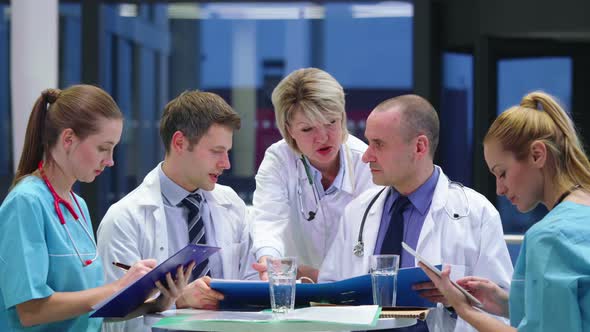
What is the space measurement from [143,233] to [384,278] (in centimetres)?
100

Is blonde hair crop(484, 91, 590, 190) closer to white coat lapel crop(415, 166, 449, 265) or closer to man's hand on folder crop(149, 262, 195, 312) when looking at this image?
white coat lapel crop(415, 166, 449, 265)

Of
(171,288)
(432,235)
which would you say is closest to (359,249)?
(432,235)

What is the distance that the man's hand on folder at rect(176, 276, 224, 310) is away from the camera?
277 cm

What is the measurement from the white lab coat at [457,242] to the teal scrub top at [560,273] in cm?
80

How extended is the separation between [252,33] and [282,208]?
5.77 meters

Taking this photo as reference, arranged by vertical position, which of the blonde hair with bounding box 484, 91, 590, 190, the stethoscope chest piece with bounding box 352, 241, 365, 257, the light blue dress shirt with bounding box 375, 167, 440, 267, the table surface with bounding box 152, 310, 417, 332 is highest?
the blonde hair with bounding box 484, 91, 590, 190

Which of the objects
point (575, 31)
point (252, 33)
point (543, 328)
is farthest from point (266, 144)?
point (543, 328)

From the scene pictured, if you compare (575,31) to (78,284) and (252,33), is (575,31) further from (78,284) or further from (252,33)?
(78,284)

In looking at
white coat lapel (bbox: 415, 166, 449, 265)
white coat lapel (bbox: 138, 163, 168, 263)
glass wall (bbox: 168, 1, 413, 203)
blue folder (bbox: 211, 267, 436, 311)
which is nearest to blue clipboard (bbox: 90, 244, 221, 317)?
blue folder (bbox: 211, 267, 436, 311)

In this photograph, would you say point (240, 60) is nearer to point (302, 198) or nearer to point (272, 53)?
point (272, 53)

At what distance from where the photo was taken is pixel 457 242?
3203 millimetres

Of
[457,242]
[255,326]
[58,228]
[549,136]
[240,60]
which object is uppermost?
[240,60]

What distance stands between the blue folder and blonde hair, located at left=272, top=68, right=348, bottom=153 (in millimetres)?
1002

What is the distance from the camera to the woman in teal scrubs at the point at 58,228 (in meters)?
2.67
